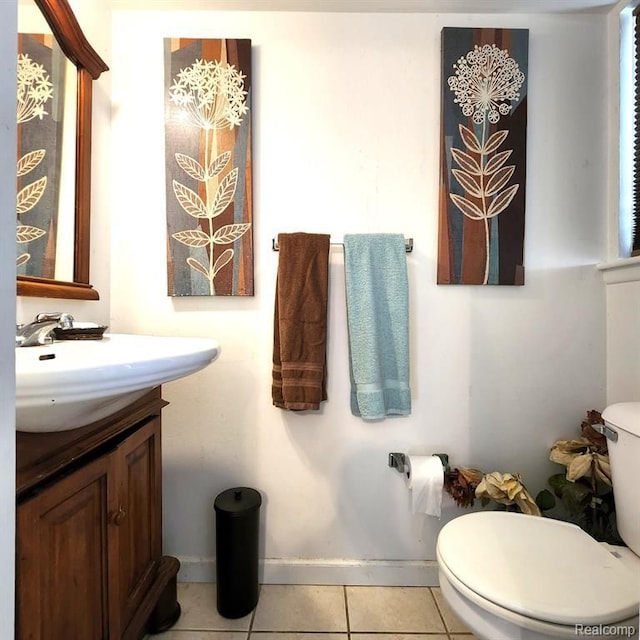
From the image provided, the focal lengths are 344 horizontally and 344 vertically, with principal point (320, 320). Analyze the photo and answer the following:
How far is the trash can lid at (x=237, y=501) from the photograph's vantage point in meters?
1.16

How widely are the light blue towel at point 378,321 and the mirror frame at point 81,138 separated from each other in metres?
0.89

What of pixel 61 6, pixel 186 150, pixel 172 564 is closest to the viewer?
pixel 61 6

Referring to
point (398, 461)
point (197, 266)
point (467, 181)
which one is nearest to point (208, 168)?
point (197, 266)

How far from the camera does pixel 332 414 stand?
1.32 meters

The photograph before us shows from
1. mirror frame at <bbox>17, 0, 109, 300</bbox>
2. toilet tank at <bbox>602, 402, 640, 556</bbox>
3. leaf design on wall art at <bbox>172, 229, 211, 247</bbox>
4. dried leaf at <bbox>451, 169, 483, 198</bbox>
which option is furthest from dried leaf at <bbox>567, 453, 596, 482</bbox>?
mirror frame at <bbox>17, 0, 109, 300</bbox>

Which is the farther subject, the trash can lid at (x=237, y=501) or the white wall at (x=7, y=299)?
the trash can lid at (x=237, y=501)

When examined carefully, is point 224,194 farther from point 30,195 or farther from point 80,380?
point 80,380

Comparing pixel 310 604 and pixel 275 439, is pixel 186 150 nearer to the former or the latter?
pixel 275 439

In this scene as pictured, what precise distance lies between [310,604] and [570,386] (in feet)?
4.11

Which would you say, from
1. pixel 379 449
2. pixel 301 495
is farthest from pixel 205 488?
pixel 379 449

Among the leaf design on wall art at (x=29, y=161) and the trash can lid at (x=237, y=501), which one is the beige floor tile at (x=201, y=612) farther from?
the leaf design on wall art at (x=29, y=161)

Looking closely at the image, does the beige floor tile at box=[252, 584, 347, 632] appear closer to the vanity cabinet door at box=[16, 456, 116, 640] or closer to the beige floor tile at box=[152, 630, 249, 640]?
the beige floor tile at box=[152, 630, 249, 640]

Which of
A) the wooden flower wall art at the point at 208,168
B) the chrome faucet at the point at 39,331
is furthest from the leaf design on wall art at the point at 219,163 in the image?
the chrome faucet at the point at 39,331

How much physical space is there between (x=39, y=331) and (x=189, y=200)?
26.8 inches
